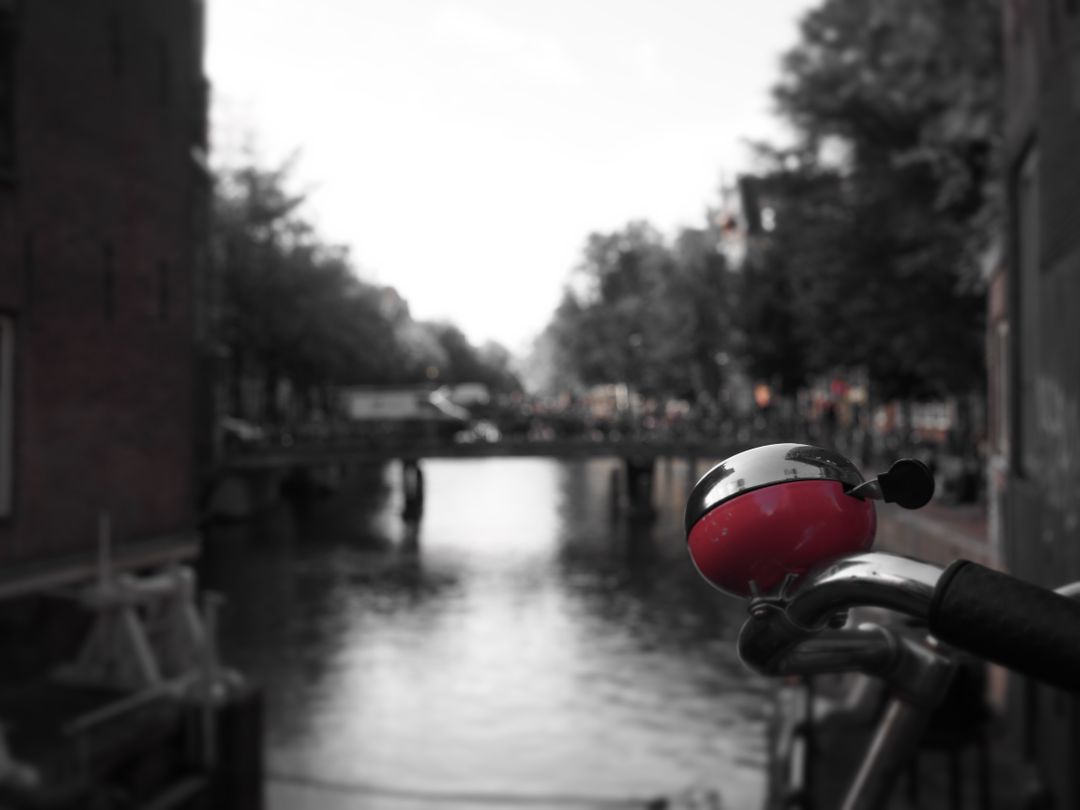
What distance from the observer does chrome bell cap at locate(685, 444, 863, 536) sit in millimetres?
969

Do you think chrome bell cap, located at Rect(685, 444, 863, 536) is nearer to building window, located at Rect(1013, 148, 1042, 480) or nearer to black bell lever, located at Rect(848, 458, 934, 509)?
black bell lever, located at Rect(848, 458, 934, 509)

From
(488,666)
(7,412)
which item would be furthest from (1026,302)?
(488,666)

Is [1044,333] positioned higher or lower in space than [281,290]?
lower

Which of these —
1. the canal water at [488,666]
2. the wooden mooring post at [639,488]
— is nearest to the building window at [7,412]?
the canal water at [488,666]

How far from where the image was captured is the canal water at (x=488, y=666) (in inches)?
724

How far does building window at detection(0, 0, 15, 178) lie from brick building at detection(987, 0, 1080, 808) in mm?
10356

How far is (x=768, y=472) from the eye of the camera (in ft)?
3.19

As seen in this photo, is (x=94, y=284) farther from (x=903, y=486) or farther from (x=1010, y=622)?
(x=1010, y=622)

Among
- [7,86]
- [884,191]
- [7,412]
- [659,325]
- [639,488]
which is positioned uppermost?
[884,191]

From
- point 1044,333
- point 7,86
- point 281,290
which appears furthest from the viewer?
point 281,290

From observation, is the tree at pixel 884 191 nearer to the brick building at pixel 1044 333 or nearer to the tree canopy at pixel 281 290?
the brick building at pixel 1044 333

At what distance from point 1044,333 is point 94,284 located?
10.8 m

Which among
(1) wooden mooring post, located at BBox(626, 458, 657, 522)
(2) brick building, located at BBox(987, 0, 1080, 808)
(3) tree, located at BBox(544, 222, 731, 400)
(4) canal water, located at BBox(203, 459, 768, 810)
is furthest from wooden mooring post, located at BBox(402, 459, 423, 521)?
(2) brick building, located at BBox(987, 0, 1080, 808)

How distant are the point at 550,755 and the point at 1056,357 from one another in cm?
1225
